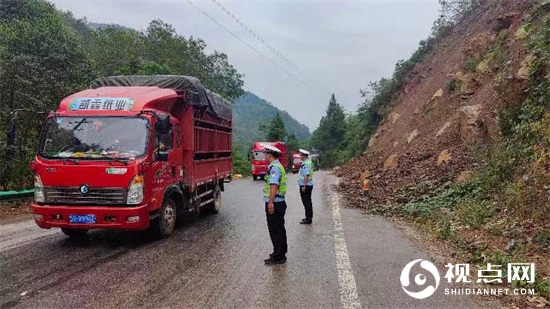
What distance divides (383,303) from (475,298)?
42.6 inches

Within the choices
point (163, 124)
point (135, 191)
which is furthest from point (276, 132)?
point (135, 191)

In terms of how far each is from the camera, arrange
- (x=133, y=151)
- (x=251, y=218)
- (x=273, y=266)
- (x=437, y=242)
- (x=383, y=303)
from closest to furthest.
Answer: (x=383, y=303)
(x=273, y=266)
(x=133, y=151)
(x=437, y=242)
(x=251, y=218)

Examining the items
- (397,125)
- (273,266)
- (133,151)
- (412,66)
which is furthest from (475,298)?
(412,66)

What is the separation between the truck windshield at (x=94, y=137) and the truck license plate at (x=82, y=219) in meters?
0.95

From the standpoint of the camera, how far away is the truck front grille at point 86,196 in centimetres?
734

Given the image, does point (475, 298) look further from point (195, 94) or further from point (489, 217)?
point (195, 94)

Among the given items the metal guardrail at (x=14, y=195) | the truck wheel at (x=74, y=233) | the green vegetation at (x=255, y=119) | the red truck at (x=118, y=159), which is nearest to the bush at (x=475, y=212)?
the red truck at (x=118, y=159)

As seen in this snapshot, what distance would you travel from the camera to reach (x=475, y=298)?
5215 mm

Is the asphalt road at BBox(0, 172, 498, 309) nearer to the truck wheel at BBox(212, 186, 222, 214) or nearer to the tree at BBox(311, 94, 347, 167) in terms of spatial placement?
the truck wheel at BBox(212, 186, 222, 214)

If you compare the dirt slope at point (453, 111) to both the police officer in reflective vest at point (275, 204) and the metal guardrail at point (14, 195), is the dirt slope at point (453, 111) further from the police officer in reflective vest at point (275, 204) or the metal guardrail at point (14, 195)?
the metal guardrail at point (14, 195)

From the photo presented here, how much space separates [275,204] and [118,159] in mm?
2602
